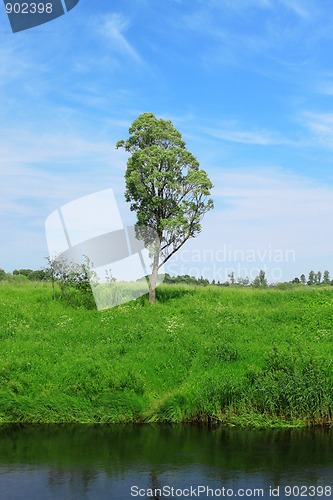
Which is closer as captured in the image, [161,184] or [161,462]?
[161,462]

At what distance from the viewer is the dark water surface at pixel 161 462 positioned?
1187 centimetres

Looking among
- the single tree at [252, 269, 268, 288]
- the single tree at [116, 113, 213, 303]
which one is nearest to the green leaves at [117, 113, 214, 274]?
the single tree at [116, 113, 213, 303]

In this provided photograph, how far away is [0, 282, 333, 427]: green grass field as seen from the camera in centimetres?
1709

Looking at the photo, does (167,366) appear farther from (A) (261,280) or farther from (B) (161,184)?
(A) (261,280)

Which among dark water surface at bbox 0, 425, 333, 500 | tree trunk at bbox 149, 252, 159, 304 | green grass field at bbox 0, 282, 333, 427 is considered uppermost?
tree trunk at bbox 149, 252, 159, 304

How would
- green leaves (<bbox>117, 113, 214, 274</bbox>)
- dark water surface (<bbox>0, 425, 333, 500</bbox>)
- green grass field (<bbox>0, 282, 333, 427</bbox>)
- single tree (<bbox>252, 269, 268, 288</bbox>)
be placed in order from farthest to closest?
single tree (<bbox>252, 269, 268, 288</bbox>) < green leaves (<bbox>117, 113, 214, 274</bbox>) < green grass field (<bbox>0, 282, 333, 427</bbox>) < dark water surface (<bbox>0, 425, 333, 500</bbox>)

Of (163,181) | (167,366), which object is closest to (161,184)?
(163,181)

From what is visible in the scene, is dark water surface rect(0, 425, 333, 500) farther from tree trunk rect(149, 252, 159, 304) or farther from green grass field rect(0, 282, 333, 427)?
tree trunk rect(149, 252, 159, 304)

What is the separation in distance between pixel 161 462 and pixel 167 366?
231 inches

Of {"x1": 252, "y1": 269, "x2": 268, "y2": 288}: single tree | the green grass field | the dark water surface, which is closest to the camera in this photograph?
the dark water surface

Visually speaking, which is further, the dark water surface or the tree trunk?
the tree trunk

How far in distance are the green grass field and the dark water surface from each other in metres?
0.70

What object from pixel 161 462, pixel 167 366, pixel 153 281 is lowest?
pixel 161 462

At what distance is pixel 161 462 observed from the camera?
13562 millimetres
